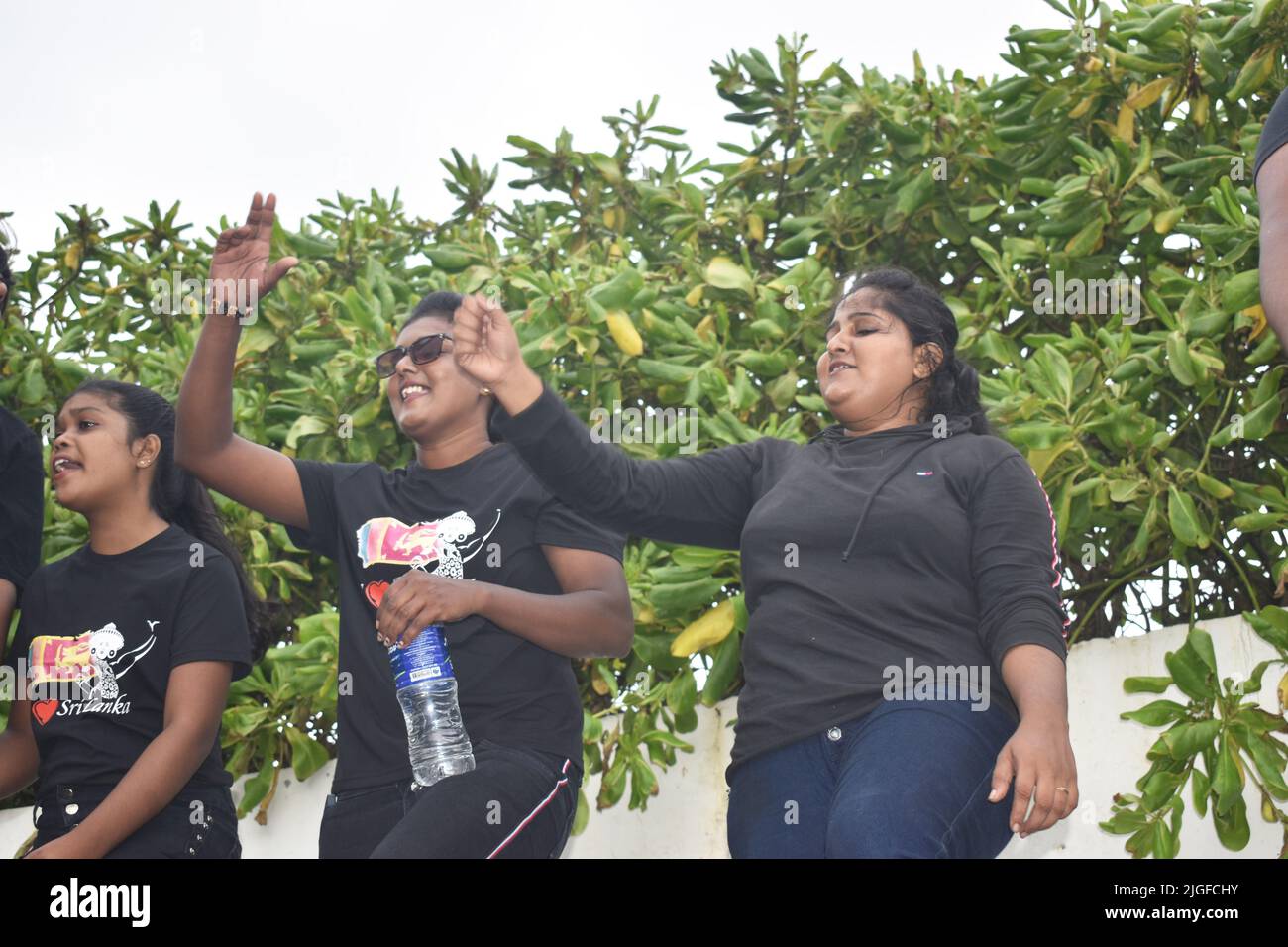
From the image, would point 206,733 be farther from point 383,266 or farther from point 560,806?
point 383,266

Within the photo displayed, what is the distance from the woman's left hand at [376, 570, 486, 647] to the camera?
9.56 ft

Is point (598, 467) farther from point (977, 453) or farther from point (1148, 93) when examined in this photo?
point (1148, 93)

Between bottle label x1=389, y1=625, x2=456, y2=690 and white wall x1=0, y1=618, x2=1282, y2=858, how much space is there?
142cm

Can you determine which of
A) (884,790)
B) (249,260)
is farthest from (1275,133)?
(249,260)

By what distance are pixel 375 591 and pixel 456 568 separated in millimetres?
174

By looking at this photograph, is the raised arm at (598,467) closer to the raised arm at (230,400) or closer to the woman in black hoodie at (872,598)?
the woman in black hoodie at (872,598)

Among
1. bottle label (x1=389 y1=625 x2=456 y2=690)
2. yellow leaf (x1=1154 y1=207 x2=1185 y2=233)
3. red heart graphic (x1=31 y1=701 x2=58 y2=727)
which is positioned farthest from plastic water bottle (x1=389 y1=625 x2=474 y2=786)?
yellow leaf (x1=1154 y1=207 x2=1185 y2=233)

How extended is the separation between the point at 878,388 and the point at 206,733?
4.95 ft

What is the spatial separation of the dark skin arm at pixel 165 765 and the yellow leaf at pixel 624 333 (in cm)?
155

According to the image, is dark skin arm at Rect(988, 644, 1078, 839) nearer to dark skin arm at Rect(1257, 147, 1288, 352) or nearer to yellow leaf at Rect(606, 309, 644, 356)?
dark skin arm at Rect(1257, 147, 1288, 352)

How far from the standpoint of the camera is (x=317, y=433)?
4.70 meters

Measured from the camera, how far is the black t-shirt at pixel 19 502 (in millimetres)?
3441

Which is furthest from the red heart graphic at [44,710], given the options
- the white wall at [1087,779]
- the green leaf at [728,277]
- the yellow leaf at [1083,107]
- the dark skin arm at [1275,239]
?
the yellow leaf at [1083,107]

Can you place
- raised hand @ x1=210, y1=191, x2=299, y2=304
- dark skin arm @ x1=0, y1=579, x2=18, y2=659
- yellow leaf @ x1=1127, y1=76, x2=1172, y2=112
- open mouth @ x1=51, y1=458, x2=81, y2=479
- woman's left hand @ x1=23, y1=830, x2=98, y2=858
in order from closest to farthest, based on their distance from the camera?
woman's left hand @ x1=23, y1=830, x2=98, y2=858 < raised hand @ x1=210, y1=191, x2=299, y2=304 < dark skin arm @ x1=0, y1=579, x2=18, y2=659 < open mouth @ x1=51, y1=458, x2=81, y2=479 < yellow leaf @ x1=1127, y1=76, x2=1172, y2=112
